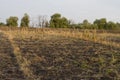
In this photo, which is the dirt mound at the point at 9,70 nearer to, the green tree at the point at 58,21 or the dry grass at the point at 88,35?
the dry grass at the point at 88,35

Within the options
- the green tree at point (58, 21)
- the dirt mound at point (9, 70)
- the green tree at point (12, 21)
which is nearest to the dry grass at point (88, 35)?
the dirt mound at point (9, 70)

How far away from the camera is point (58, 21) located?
45.8 meters

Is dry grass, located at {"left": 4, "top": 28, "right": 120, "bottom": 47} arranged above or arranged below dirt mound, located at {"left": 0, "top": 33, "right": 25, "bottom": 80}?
above

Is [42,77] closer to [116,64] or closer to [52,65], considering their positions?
[52,65]

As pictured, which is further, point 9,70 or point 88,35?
point 88,35

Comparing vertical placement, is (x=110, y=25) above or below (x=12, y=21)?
below

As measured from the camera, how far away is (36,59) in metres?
9.27

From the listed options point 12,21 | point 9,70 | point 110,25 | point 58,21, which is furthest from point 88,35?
point 12,21

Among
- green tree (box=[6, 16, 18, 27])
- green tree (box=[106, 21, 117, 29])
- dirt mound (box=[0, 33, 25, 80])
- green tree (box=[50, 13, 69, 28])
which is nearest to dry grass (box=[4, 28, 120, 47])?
dirt mound (box=[0, 33, 25, 80])

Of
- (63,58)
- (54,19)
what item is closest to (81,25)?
(54,19)

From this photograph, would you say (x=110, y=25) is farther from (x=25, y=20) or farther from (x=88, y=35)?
(x=88, y=35)

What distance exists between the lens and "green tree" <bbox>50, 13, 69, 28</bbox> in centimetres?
4584

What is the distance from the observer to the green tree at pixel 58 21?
150 feet

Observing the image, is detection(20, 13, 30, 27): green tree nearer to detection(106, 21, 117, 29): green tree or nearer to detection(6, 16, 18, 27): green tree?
detection(6, 16, 18, 27): green tree
